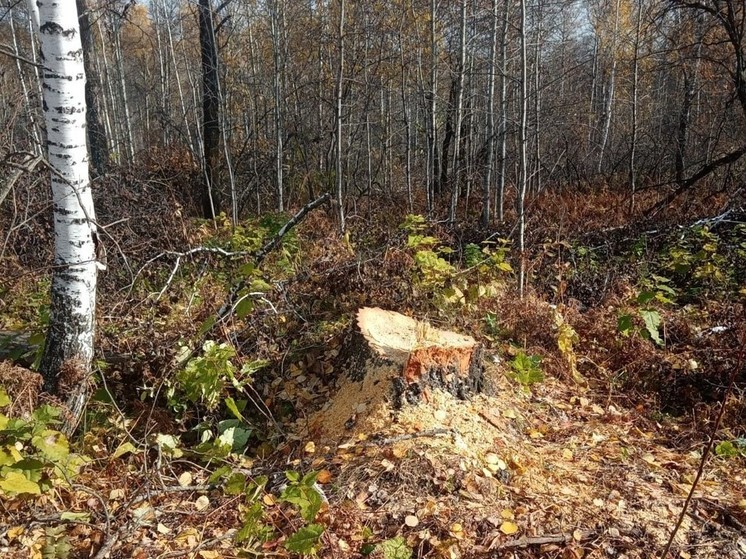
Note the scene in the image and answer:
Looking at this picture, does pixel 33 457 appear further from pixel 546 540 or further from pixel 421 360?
pixel 546 540

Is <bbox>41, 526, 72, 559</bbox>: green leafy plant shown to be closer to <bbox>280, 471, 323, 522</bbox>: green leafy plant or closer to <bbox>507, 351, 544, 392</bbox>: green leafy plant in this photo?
<bbox>280, 471, 323, 522</bbox>: green leafy plant

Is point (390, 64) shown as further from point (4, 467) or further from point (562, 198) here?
point (4, 467)

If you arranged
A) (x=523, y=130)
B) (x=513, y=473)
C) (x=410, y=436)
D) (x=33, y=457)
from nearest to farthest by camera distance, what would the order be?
(x=33, y=457), (x=513, y=473), (x=410, y=436), (x=523, y=130)

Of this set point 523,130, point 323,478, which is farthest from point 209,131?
point 323,478

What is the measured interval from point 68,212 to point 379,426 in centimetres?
225

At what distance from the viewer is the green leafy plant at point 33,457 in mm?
2330

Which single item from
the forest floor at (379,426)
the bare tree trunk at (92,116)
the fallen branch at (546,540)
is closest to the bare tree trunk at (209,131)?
the bare tree trunk at (92,116)

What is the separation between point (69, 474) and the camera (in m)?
2.86

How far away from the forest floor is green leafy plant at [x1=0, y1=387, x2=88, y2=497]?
15 millimetres

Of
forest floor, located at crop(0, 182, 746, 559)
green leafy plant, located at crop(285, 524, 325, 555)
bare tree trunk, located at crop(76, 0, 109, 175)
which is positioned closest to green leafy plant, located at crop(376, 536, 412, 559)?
forest floor, located at crop(0, 182, 746, 559)

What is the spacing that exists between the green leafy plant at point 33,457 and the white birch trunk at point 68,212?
55 cm

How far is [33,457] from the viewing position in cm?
265

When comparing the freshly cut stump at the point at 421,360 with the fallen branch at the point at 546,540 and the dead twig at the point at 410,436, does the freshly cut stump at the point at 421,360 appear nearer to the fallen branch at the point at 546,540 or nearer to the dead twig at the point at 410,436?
the dead twig at the point at 410,436

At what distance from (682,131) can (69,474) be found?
12.2 m
